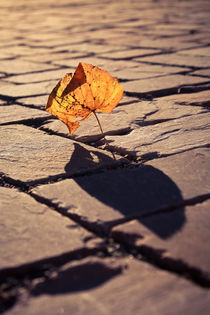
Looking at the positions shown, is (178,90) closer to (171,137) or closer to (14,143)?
(171,137)

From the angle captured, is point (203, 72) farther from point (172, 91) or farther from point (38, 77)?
point (38, 77)

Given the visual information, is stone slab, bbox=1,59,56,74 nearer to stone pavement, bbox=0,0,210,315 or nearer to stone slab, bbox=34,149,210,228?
stone pavement, bbox=0,0,210,315

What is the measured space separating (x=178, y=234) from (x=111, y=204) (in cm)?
27

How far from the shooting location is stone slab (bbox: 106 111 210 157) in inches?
75.9

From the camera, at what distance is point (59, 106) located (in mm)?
1897

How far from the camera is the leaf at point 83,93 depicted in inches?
71.8

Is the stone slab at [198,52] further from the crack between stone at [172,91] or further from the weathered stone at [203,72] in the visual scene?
the crack between stone at [172,91]

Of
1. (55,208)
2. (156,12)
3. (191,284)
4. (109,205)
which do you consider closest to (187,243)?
(191,284)

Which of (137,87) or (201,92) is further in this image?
(137,87)

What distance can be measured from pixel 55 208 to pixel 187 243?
0.45 meters

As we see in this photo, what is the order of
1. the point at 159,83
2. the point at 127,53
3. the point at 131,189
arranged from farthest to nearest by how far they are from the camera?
1. the point at 127,53
2. the point at 159,83
3. the point at 131,189

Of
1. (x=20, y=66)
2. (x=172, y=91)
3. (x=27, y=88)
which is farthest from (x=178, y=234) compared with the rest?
(x=20, y=66)

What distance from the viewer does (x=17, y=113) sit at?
2598 mm

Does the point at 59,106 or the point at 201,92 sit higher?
the point at 59,106
